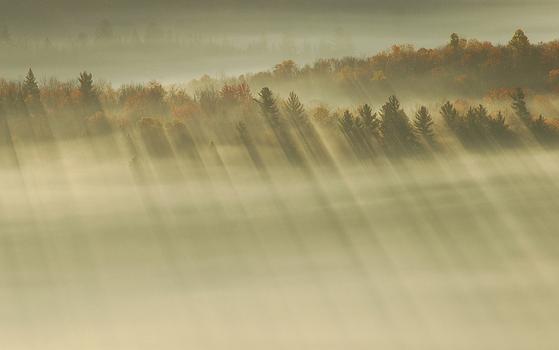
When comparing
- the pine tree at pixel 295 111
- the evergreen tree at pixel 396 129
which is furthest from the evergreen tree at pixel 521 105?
the pine tree at pixel 295 111

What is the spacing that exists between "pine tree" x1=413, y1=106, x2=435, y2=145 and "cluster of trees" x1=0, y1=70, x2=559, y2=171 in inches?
1.1

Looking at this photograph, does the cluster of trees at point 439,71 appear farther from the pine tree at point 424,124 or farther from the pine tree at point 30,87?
the pine tree at point 30,87

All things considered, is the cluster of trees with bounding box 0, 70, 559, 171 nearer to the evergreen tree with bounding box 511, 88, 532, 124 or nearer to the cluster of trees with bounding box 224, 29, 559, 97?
the evergreen tree with bounding box 511, 88, 532, 124

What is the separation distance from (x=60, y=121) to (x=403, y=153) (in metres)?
10.0

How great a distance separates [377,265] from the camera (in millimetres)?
29078

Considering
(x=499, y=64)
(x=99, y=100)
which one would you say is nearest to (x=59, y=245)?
(x=99, y=100)

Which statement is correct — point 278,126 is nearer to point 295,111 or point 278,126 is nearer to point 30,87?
point 295,111

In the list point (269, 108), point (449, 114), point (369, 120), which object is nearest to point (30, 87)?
point (269, 108)

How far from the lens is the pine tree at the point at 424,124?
29.8m

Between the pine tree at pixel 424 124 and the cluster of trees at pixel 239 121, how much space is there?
0.03 metres

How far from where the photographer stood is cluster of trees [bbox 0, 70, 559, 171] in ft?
95.8

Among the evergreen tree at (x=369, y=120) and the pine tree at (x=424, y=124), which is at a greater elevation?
the evergreen tree at (x=369, y=120)

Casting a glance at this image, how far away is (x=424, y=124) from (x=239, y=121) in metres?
5.37

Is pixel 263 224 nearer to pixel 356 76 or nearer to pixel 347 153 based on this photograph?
pixel 347 153
